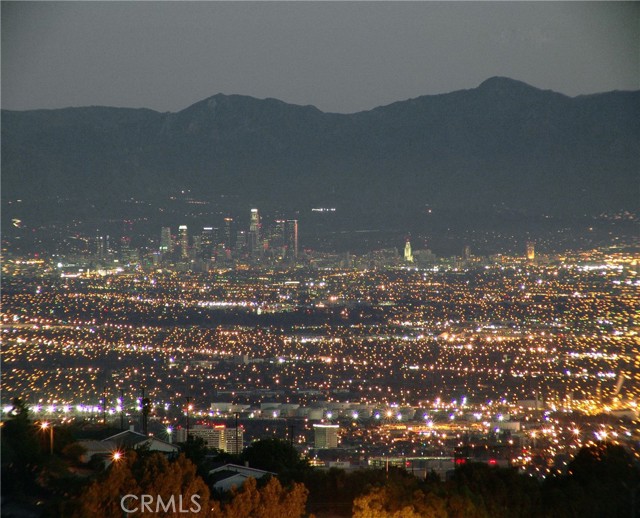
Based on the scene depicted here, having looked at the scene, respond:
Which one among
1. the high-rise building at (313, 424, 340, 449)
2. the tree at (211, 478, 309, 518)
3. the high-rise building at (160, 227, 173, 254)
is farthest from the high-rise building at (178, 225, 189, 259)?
the tree at (211, 478, 309, 518)

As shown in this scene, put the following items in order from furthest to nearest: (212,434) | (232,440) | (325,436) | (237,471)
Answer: (325,436)
(212,434)
(232,440)
(237,471)

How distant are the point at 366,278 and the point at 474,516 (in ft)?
166

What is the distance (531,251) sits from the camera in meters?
63.8

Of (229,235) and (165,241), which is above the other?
(229,235)

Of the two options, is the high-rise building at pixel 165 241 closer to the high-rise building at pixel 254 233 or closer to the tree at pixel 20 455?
the high-rise building at pixel 254 233

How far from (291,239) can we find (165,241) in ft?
24.8

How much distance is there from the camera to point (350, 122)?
9075cm

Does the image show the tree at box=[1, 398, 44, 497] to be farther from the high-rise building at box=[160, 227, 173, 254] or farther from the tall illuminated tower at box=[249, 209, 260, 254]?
the tall illuminated tower at box=[249, 209, 260, 254]

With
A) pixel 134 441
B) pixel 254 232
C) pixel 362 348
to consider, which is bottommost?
pixel 362 348

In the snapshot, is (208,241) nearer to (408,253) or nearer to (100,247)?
(100,247)

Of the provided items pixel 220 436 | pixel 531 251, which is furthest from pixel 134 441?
pixel 531 251

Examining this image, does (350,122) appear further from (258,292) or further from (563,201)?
(258,292)

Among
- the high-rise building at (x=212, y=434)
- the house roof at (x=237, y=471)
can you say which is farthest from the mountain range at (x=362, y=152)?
the house roof at (x=237, y=471)

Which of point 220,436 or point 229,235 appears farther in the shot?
point 229,235
